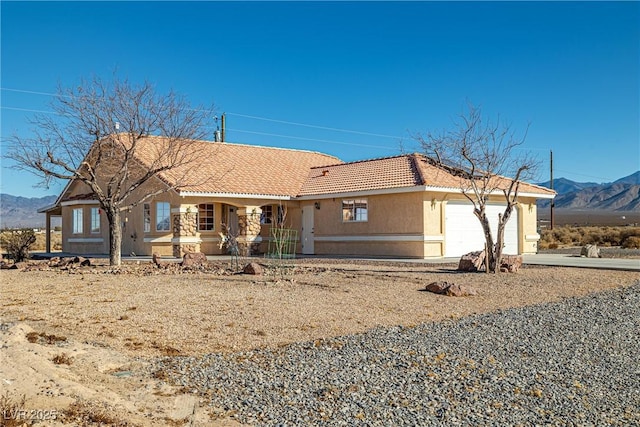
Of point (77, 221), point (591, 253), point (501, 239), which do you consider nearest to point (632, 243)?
point (591, 253)

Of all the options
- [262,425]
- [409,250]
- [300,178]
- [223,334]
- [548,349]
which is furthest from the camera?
[300,178]

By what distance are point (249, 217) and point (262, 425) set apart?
22.4 meters

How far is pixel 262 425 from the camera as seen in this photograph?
5.30m

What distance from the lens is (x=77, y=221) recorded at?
31.1 meters

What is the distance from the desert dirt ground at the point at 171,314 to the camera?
5.65 m

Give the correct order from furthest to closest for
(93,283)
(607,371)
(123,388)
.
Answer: (93,283)
(607,371)
(123,388)

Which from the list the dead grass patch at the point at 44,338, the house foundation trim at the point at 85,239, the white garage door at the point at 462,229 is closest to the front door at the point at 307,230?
the white garage door at the point at 462,229

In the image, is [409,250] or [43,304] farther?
[409,250]

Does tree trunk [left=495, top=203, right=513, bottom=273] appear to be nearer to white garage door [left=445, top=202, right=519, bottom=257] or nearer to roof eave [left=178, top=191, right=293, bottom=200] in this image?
white garage door [left=445, top=202, right=519, bottom=257]

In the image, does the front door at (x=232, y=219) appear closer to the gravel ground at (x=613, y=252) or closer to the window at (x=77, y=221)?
the window at (x=77, y=221)

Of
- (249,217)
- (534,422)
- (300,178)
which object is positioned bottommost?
(534,422)

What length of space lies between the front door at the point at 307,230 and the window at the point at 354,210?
2246 mm

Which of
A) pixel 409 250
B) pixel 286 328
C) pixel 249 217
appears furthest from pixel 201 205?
pixel 286 328

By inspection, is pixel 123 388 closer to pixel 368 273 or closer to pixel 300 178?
pixel 368 273
